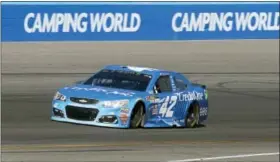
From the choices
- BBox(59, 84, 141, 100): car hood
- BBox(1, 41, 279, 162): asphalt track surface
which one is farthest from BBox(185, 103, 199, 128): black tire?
BBox(59, 84, 141, 100): car hood

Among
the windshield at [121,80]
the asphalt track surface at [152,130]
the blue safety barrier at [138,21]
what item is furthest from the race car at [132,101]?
the blue safety barrier at [138,21]

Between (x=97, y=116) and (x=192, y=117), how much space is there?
275 centimetres

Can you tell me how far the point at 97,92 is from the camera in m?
15.6

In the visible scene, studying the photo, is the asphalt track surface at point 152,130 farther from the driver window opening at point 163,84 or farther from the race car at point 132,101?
the driver window opening at point 163,84

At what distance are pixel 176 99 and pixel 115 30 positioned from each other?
33.6 ft

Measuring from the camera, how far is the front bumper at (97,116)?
1507cm

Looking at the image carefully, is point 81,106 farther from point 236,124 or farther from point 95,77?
point 236,124

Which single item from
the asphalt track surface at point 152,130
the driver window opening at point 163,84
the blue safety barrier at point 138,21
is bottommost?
the asphalt track surface at point 152,130

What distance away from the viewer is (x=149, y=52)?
87.2ft

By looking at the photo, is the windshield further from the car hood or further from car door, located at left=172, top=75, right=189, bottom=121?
car door, located at left=172, top=75, right=189, bottom=121

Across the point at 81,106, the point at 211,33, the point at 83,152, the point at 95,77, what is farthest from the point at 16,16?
the point at 83,152

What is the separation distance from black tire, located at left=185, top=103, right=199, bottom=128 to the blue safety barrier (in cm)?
896

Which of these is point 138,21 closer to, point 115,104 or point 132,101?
point 132,101

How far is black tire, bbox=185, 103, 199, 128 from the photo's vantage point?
16.9 m
